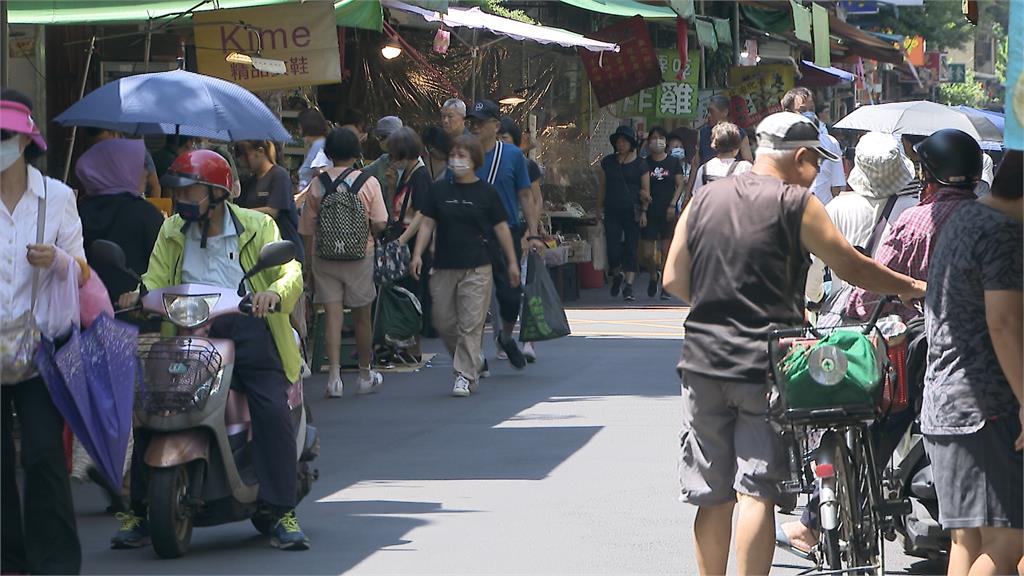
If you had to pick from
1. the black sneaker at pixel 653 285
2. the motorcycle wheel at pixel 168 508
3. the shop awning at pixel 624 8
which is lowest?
the black sneaker at pixel 653 285

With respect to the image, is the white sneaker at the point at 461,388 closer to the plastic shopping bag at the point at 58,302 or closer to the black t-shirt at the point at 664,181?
the plastic shopping bag at the point at 58,302

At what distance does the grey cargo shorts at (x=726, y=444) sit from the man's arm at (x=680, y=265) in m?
0.31

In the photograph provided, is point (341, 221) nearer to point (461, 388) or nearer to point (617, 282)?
point (461, 388)

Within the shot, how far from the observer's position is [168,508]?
7.27m

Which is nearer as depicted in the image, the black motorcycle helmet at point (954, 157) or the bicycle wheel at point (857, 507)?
the bicycle wheel at point (857, 507)

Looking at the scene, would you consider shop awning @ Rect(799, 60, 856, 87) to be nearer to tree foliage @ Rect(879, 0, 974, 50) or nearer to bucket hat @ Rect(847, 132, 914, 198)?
tree foliage @ Rect(879, 0, 974, 50)

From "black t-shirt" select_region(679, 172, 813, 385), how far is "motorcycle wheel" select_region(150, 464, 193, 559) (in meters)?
2.45

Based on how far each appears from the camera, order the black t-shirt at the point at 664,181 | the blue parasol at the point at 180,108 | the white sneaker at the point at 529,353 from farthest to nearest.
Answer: the black t-shirt at the point at 664,181
the white sneaker at the point at 529,353
the blue parasol at the point at 180,108

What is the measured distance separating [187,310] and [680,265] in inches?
92.5

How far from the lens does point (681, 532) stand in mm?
7980

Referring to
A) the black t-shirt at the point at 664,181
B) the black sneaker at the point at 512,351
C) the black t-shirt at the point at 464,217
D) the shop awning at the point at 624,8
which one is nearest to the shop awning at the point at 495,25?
the shop awning at the point at 624,8

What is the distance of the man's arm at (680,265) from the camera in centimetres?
619

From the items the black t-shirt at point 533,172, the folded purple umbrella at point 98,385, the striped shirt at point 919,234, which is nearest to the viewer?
the folded purple umbrella at point 98,385

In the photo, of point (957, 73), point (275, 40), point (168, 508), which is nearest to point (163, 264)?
point (168, 508)
